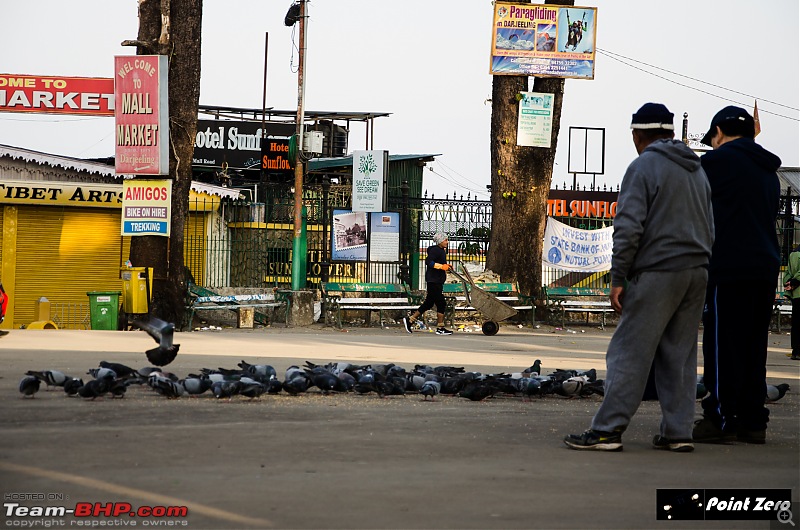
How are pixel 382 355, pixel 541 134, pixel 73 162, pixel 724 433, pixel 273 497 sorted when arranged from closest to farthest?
pixel 273 497
pixel 724 433
pixel 382 355
pixel 541 134
pixel 73 162

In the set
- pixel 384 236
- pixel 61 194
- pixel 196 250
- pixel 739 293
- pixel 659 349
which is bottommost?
pixel 659 349

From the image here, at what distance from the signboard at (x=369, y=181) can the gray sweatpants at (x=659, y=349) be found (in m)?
15.7

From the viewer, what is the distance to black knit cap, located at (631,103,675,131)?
20.4 feet

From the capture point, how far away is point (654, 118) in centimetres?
624

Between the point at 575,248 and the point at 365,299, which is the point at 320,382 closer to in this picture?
the point at 365,299

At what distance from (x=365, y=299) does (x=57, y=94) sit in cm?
717

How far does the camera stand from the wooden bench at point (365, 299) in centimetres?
2070

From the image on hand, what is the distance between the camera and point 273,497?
14.5 feet

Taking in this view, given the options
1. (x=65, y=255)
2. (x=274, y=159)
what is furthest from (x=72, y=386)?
(x=274, y=159)

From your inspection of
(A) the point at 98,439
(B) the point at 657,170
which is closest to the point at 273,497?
(A) the point at 98,439

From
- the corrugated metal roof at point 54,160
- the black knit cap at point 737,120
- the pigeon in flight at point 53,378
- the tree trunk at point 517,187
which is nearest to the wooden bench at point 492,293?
the tree trunk at point 517,187

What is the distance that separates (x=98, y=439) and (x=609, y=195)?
66.1ft

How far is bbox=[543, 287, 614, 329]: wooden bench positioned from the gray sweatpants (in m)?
15.9

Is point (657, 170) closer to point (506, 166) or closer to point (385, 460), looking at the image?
point (385, 460)
